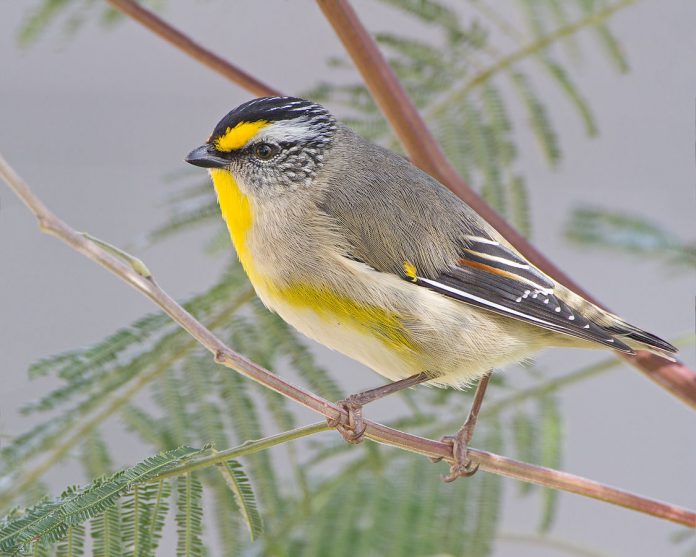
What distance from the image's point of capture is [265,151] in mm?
1105

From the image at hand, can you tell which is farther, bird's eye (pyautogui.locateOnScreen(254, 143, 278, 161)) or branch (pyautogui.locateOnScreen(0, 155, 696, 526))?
bird's eye (pyautogui.locateOnScreen(254, 143, 278, 161))

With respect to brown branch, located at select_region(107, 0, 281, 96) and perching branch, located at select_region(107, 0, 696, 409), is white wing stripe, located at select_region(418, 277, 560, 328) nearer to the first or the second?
perching branch, located at select_region(107, 0, 696, 409)

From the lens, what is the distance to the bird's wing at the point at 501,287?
103 centimetres

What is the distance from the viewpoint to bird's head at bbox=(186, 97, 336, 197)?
1.04 meters

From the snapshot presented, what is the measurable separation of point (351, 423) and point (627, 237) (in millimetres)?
562

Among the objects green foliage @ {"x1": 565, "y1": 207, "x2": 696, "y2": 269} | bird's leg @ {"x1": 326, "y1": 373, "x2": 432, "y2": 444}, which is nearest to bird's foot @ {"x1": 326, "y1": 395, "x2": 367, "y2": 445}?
bird's leg @ {"x1": 326, "y1": 373, "x2": 432, "y2": 444}

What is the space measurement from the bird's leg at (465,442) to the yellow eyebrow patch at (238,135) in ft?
1.30

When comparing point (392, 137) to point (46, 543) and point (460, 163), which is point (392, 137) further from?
point (46, 543)

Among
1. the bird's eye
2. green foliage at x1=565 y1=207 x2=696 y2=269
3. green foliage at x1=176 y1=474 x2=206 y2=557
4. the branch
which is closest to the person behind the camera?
the branch

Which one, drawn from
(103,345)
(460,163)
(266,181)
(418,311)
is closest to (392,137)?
(460,163)

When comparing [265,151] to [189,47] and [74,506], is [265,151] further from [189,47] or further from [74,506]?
[74,506]

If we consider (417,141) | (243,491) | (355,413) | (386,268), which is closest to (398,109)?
(417,141)

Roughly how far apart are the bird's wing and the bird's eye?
0.71ft

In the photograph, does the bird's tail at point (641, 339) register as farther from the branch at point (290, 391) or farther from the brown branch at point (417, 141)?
the branch at point (290, 391)
